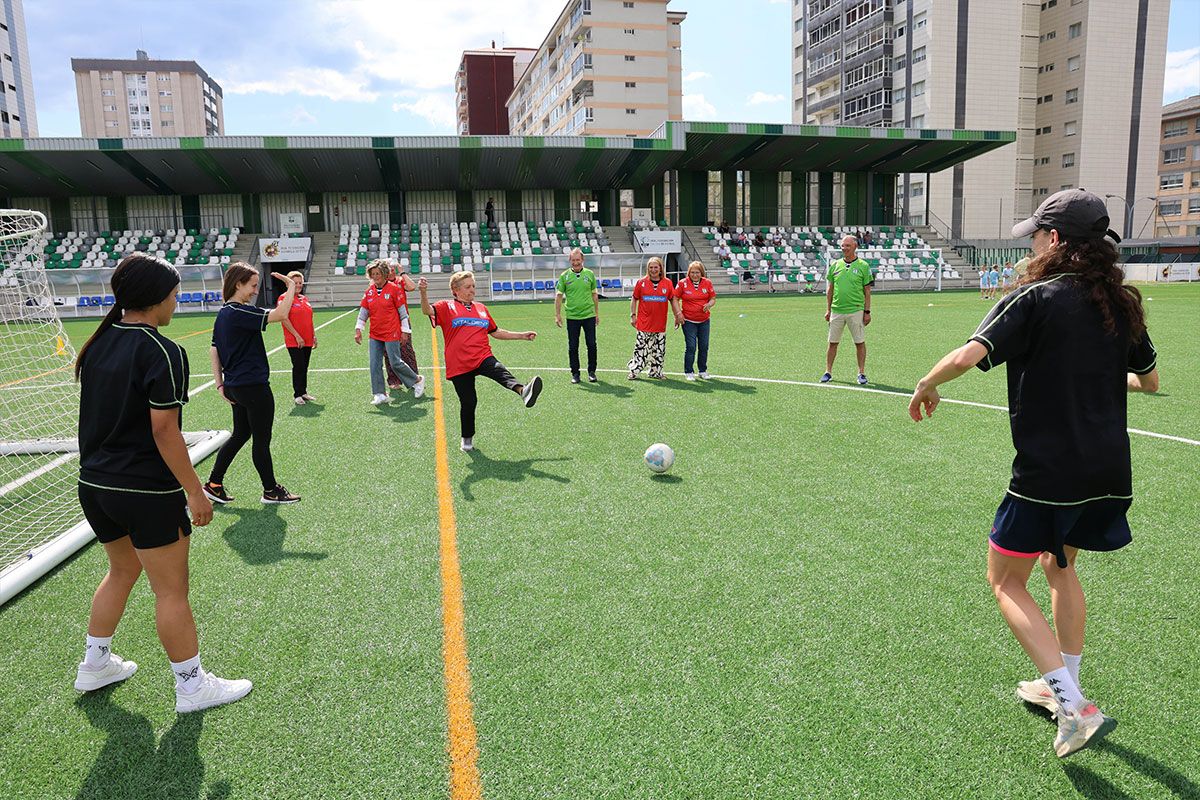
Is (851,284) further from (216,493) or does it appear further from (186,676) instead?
(186,676)

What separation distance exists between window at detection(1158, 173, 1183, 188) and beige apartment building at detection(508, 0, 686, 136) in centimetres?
5527

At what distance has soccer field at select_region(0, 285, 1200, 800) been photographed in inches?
112

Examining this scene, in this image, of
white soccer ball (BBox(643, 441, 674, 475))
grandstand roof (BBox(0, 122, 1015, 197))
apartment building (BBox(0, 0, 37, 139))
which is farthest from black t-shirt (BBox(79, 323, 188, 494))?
apartment building (BBox(0, 0, 37, 139))

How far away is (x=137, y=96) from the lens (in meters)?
126

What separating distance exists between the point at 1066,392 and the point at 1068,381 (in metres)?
0.04

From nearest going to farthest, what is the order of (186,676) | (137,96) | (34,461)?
(186,676) < (34,461) < (137,96)

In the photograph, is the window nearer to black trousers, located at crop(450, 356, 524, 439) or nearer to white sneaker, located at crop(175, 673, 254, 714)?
black trousers, located at crop(450, 356, 524, 439)

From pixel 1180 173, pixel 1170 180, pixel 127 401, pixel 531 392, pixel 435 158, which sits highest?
pixel 1180 173

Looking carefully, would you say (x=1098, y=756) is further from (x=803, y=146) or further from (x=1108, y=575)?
(x=803, y=146)

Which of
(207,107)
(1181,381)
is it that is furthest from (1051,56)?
(207,107)

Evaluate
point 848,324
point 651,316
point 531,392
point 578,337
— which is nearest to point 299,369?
point 578,337

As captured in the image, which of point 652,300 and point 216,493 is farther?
point 652,300

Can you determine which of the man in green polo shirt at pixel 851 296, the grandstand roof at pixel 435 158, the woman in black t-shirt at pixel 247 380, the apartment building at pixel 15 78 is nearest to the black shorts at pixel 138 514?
the woman in black t-shirt at pixel 247 380

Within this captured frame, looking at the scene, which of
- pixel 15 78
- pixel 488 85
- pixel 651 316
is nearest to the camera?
pixel 651 316
